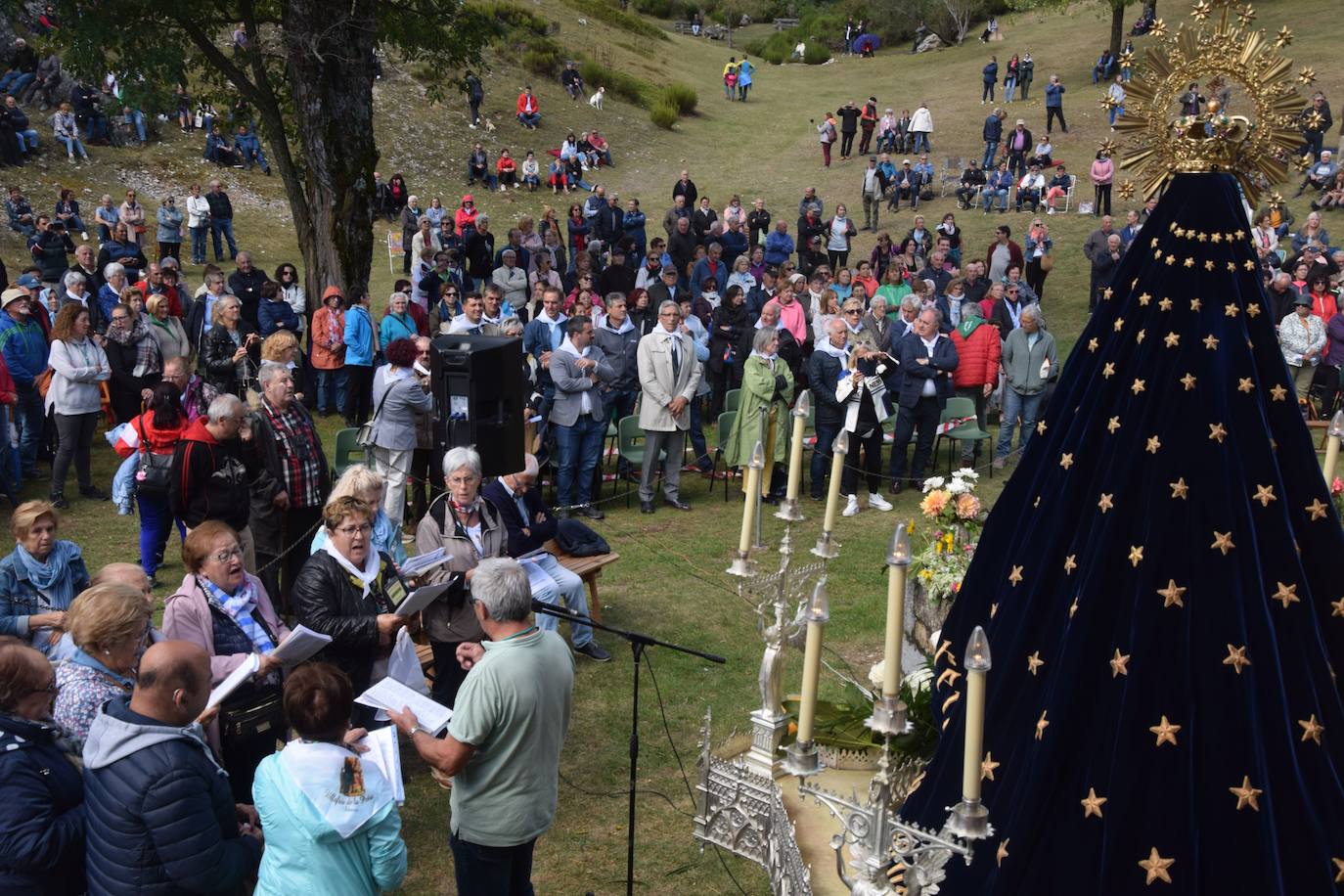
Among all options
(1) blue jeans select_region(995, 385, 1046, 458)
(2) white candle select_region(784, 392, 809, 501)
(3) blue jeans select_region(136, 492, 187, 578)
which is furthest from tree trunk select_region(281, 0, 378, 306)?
(2) white candle select_region(784, 392, 809, 501)

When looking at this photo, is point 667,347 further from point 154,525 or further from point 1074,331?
point 1074,331

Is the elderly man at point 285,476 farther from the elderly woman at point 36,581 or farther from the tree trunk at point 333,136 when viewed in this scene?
the tree trunk at point 333,136

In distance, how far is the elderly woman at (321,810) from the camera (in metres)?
3.92

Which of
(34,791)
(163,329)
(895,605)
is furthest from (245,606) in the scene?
(163,329)

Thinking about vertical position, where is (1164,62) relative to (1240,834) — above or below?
above

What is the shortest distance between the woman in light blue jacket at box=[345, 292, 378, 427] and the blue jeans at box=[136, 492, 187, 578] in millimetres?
4594

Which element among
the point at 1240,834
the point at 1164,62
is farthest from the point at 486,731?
the point at 1164,62

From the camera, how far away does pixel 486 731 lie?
4.46m

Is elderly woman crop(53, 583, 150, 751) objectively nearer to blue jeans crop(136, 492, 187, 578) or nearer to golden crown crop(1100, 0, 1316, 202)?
golden crown crop(1100, 0, 1316, 202)

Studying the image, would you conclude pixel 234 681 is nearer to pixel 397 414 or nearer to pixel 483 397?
pixel 483 397

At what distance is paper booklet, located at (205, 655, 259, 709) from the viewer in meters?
4.89

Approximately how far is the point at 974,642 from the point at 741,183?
1265 inches

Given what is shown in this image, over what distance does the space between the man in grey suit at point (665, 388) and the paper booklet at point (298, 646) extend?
6.53 metres

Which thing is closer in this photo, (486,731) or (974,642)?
(974,642)
